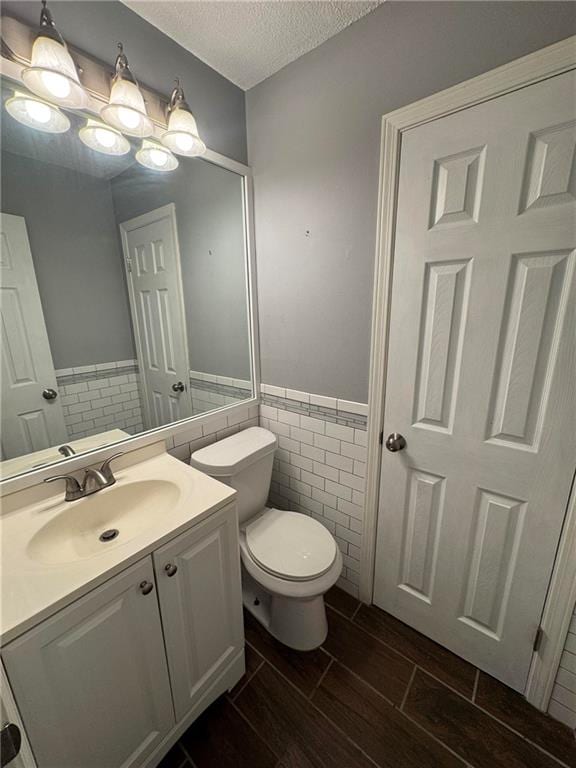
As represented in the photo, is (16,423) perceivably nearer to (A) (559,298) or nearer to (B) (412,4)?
(A) (559,298)

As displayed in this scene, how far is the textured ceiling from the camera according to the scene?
102 cm

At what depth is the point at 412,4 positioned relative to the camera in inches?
37.7

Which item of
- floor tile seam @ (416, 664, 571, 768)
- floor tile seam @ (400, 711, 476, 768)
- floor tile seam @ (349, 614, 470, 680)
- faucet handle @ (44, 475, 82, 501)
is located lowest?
floor tile seam @ (349, 614, 470, 680)

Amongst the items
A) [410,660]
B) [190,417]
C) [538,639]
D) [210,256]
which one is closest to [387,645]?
[410,660]

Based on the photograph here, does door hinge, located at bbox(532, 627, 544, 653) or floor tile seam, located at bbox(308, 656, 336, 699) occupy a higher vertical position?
door hinge, located at bbox(532, 627, 544, 653)

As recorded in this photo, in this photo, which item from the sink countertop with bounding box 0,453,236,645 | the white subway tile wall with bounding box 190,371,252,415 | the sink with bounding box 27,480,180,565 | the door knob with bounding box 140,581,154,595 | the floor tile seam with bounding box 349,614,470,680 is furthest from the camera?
the white subway tile wall with bounding box 190,371,252,415

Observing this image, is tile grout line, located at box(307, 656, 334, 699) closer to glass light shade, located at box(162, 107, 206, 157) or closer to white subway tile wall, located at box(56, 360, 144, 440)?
white subway tile wall, located at box(56, 360, 144, 440)

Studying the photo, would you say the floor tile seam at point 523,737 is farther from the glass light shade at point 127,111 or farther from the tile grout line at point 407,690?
the glass light shade at point 127,111

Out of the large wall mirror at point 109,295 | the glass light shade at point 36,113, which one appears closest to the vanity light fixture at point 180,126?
the large wall mirror at point 109,295

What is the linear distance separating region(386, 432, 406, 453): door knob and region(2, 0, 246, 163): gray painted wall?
1.48 m

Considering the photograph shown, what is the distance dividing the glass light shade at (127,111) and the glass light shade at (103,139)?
0.09 meters

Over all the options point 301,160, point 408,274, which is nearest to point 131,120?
point 301,160

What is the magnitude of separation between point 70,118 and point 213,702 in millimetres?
2109

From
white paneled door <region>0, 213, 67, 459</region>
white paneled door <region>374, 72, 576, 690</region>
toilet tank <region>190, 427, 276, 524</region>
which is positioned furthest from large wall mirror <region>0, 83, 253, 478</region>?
white paneled door <region>374, 72, 576, 690</region>
